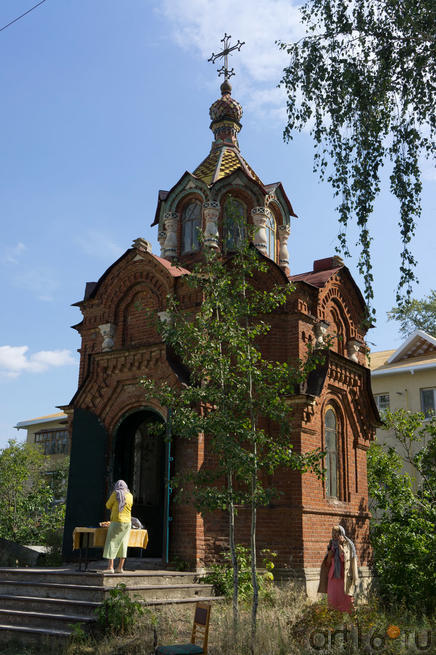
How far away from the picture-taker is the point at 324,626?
307 inches

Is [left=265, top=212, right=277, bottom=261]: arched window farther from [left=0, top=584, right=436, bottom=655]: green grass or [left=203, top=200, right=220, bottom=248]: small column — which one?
[left=0, top=584, right=436, bottom=655]: green grass

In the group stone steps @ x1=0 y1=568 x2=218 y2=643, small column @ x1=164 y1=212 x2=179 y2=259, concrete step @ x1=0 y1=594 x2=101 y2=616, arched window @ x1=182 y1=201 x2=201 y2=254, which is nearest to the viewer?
stone steps @ x1=0 y1=568 x2=218 y2=643

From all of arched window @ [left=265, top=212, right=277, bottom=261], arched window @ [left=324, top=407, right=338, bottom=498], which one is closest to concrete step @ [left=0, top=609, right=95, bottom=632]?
arched window @ [left=324, top=407, right=338, bottom=498]

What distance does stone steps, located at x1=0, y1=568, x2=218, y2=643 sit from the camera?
9312 mm

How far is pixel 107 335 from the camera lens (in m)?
14.9

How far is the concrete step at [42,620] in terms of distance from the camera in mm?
9125

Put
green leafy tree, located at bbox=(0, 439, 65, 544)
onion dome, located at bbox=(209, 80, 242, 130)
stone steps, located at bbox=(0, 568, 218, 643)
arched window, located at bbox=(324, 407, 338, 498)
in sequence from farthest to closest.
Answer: green leafy tree, located at bbox=(0, 439, 65, 544) → onion dome, located at bbox=(209, 80, 242, 130) → arched window, located at bbox=(324, 407, 338, 498) → stone steps, located at bbox=(0, 568, 218, 643)

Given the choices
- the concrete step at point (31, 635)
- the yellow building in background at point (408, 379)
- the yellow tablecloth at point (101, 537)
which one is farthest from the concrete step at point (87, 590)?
the yellow building in background at point (408, 379)

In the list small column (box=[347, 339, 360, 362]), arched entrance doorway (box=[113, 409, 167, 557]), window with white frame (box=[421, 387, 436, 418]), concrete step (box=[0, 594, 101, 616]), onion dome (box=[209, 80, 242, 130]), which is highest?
onion dome (box=[209, 80, 242, 130])

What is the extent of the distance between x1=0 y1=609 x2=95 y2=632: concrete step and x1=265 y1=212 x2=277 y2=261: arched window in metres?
10.1

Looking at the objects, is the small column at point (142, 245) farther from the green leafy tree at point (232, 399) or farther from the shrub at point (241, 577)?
the shrub at point (241, 577)

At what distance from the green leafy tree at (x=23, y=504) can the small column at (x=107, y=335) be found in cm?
591

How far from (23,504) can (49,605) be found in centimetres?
1247

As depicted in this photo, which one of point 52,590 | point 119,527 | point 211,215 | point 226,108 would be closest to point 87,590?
point 52,590
